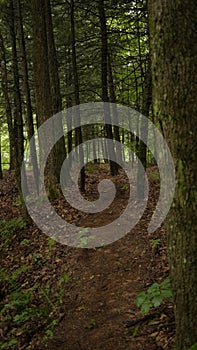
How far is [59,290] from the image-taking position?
7.36 metres

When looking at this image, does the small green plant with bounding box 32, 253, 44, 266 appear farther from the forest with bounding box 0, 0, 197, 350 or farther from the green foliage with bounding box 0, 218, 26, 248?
the green foliage with bounding box 0, 218, 26, 248

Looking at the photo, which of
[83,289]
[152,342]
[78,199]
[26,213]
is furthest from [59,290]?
[78,199]

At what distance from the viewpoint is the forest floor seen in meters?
5.32

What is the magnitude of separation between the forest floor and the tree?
154 cm

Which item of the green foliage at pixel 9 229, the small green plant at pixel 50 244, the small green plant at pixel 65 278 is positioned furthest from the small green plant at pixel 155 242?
the green foliage at pixel 9 229

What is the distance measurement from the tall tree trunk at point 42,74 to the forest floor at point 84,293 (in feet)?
7.58

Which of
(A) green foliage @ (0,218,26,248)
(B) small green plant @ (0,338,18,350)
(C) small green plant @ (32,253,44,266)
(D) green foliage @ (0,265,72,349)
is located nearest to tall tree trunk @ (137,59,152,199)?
(C) small green plant @ (32,253,44,266)

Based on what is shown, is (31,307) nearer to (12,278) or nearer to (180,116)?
(12,278)

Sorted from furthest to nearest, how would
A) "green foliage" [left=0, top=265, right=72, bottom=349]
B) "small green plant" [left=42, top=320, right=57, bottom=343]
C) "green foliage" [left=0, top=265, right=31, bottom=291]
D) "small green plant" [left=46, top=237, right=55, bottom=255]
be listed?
"small green plant" [left=46, top=237, right=55, bottom=255] < "green foliage" [left=0, top=265, right=31, bottom=291] < "green foliage" [left=0, top=265, right=72, bottom=349] < "small green plant" [left=42, top=320, right=57, bottom=343]

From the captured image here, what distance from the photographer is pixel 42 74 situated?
37.5 feet

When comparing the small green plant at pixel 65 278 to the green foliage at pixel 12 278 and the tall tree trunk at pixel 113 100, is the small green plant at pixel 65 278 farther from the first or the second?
the tall tree trunk at pixel 113 100

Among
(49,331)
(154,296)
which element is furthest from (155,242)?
(154,296)

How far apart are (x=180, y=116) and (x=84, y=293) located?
4.87 m

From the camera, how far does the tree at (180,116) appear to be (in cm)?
312
